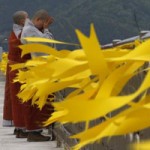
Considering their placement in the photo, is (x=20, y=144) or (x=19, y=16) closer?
(x=20, y=144)

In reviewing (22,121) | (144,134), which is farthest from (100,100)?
(22,121)

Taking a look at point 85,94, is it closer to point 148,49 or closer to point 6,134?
point 148,49

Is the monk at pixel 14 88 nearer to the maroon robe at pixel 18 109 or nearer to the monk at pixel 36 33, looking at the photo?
the maroon robe at pixel 18 109

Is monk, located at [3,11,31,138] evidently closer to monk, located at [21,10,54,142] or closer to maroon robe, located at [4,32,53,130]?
maroon robe, located at [4,32,53,130]

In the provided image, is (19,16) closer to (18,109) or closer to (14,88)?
(14,88)

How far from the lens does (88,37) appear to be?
1.85ft

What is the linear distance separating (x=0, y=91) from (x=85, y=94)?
18732mm

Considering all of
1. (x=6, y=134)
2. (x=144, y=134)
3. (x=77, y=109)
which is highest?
(x=77, y=109)

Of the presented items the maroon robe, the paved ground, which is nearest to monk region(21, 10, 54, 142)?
the maroon robe

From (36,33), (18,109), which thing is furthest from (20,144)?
(36,33)

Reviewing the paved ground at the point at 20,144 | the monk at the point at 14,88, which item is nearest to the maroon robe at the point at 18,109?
the monk at the point at 14,88

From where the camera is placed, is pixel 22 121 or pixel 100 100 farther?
pixel 22 121

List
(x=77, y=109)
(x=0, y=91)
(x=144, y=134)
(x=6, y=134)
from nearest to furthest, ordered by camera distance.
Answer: (x=77, y=109) → (x=144, y=134) → (x=6, y=134) → (x=0, y=91)

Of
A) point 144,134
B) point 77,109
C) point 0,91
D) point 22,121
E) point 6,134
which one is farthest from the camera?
point 0,91
